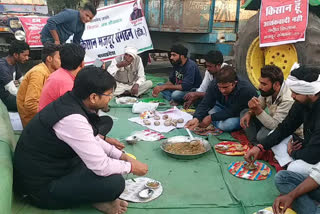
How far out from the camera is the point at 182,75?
4562 millimetres

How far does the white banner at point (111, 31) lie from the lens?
6.21 meters

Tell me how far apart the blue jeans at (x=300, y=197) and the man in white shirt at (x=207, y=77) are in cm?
189

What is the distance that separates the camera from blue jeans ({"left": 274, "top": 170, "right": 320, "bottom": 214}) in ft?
5.88

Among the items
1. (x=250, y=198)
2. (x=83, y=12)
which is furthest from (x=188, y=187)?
(x=83, y=12)

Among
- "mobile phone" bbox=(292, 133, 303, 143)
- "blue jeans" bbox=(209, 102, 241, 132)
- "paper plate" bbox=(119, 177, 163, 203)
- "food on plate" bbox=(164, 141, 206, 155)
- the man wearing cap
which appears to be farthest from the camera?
the man wearing cap

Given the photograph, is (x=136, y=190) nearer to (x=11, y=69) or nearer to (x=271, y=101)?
(x=271, y=101)

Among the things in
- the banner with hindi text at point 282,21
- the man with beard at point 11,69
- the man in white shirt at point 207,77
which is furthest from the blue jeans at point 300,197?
the man with beard at point 11,69

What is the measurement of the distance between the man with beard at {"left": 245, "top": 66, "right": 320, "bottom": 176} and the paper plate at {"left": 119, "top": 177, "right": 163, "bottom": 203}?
0.80 meters

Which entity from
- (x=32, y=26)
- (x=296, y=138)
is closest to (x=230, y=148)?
(x=296, y=138)

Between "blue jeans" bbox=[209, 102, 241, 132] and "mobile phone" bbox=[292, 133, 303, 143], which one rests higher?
"mobile phone" bbox=[292, 133, 303, 143]

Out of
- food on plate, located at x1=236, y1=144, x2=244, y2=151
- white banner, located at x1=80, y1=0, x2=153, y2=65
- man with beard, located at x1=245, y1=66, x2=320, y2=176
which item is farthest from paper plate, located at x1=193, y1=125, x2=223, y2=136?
white banner, located at x1=80, y1=0, x2=153, y2=65

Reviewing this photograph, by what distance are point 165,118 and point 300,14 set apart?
2010 mm

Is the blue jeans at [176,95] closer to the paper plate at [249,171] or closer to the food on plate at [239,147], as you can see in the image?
the food on plate at [239,147]

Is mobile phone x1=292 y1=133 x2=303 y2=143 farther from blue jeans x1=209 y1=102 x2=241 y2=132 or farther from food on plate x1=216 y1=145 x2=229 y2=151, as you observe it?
blue jeans x1=209 y1=102 x2=241 y2=132
